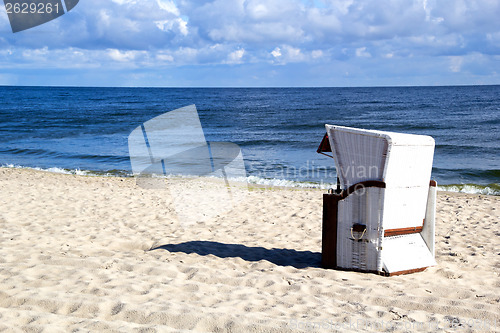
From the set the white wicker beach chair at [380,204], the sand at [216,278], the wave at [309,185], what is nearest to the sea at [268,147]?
the wave at [309,185]

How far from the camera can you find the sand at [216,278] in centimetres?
294

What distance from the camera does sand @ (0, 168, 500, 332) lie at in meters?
2.94

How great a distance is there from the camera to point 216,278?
3.92m

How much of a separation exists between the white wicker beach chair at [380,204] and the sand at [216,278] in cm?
22

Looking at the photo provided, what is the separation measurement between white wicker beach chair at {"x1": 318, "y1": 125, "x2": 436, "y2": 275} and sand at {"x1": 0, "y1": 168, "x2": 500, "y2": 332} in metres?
0.22

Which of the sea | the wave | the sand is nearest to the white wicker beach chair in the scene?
the sand

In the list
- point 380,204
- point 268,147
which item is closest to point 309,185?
point 380,204

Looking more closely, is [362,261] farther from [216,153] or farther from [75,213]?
[216,153]

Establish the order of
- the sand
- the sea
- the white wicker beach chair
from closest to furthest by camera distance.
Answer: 1. the sand
2. the white wicker beach chair
3. the sea

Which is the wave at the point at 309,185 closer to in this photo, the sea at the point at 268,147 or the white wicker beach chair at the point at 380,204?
the sea at the point at 268,147

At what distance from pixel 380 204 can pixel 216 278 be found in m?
1.71

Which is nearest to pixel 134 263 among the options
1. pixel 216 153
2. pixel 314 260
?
pixel 314 260

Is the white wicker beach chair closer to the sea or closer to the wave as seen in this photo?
the wave

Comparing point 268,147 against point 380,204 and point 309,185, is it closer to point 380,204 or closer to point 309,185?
point 309,185
